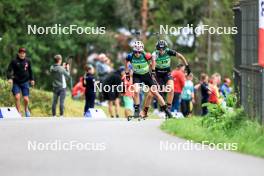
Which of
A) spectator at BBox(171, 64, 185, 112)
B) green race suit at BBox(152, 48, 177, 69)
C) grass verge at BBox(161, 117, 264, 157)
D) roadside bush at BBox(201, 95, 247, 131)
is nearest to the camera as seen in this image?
grass verge at BBox(161, 117, 264, 157)

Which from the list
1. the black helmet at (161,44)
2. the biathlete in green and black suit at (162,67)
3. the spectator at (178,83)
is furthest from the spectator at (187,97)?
the black helmet at (161,44)

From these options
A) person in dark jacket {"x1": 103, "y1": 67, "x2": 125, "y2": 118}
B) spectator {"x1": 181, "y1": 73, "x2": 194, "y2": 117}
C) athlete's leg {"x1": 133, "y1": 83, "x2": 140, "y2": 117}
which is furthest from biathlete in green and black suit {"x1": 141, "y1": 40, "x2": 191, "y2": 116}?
spectator {"x1": 181, "y1": 73, "x2": 194, "y2": 117}

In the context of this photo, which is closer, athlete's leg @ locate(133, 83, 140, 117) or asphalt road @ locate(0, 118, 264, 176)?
asphalt road @ locate(0, 118, 264, 176)

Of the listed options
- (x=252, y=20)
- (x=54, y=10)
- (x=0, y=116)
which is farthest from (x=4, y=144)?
(x=54, y=10)

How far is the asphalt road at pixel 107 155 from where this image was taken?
15328mm

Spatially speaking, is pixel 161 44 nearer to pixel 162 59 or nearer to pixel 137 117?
pixel 162 59

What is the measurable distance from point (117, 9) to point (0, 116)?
34414 millimetres

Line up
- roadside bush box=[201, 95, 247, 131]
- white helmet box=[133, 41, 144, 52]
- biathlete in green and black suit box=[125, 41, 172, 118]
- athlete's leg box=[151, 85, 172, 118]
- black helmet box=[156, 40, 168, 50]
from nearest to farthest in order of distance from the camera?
1. roadside bush box=[201, 95, 247, 131]
2. white helmet box=[133, 41, 144, 52]
3. biathlete in green and black suit box=[125, 41, 172, 118]
4. black helmet box=[156, 40, 168, 50]
5. athlete's leg box=[151, 85, 172, 118]

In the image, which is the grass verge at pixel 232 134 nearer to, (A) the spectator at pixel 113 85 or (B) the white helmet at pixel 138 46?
(B) the white helmet at pixel 138 46

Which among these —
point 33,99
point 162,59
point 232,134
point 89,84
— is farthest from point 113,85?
point 232,134

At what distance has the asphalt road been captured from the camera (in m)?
15.3

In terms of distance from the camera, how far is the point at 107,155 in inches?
672

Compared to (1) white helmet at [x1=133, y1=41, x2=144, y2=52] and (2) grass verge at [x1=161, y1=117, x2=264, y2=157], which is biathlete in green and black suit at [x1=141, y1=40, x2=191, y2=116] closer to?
(1) white helmet at [x1=133, y1=41, x2=144, y2=52]

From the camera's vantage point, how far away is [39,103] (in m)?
33.9
